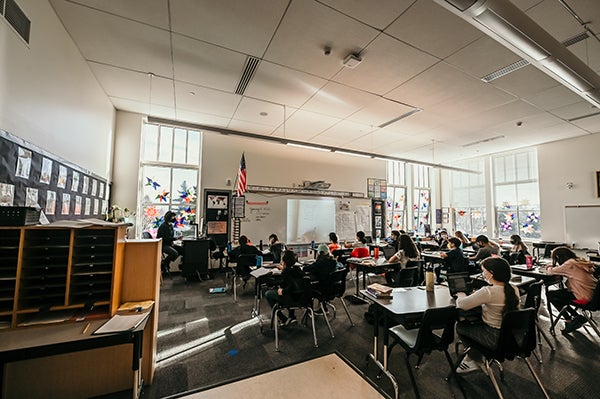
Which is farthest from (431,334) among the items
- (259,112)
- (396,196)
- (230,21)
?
(396,196)

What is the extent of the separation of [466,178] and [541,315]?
7.34 meters

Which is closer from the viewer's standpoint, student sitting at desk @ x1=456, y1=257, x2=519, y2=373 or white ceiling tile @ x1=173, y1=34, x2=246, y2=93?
student sitting at desk @ x1=456, y1=257, x2=519, y2=373

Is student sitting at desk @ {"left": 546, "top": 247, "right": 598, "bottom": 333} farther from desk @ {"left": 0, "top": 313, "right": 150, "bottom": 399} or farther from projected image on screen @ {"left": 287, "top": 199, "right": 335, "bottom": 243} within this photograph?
projected image on screen @ {"left": 287, "top": 199, "right": 335, "bottom": 243}

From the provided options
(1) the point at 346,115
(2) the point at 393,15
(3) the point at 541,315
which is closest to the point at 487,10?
(2) the point at 393,15

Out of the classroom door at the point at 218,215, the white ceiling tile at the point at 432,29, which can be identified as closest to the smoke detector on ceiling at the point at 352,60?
the white ceiling tile at the point at 432,29

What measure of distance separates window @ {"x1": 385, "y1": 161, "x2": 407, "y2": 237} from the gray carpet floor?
19.9 feet

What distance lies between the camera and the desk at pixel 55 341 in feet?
4.75

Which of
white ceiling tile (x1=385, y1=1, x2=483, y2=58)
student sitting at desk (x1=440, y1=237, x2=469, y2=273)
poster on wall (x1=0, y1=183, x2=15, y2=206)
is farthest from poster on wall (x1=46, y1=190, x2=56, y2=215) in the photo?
student sitting at desk (x1=440, y1=237, x2=469, y2=273)

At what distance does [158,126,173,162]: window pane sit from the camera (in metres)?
6.33

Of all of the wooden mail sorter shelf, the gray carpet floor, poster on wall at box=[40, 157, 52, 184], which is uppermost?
poster on wall at box=[40, 157, 52, 184]

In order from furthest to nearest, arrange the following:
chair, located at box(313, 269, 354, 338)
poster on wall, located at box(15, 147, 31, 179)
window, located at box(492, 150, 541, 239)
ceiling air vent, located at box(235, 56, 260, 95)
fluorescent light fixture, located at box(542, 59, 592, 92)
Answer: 1. window, located at box(492, 150, 541, 239)
2. ceiling air vent, located at box(235, 56, 260, 95)
3. chair, located at box(313, 269, 354, 338)
4. fluorescent light fixture, located at box(542, 59, 592, 92)
5. poster on wall, located at box(15, 147, 31, 179)

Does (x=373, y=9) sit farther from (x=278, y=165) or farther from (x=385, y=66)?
(x=278, y=165)

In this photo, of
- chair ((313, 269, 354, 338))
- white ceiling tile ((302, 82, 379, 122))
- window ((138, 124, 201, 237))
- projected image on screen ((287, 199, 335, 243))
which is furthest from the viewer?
projected image on screen ((287, 199, 335, 243))

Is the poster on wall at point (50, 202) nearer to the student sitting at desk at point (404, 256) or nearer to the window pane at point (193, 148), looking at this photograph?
the window pane at point (193, 148)
